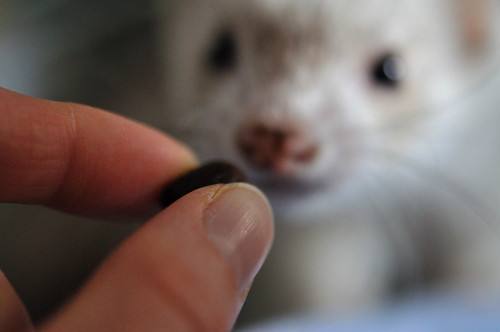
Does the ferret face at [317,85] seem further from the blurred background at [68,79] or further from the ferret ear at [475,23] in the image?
the blurred background at [68,79]

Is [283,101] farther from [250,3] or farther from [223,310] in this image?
[223,310]

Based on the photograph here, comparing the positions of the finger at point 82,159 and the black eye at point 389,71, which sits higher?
the black eye at point 389,71

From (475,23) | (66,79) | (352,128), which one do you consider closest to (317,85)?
(352,128)

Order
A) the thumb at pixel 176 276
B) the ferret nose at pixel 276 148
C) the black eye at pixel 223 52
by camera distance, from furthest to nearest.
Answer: the black eye at pixel 223 52
the ferret nose at pixel 276 148
the thumb at pixel 176 276

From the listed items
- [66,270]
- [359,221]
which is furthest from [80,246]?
[359,221]

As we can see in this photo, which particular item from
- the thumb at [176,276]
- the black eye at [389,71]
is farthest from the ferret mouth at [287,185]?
the thumb at [176,276]
